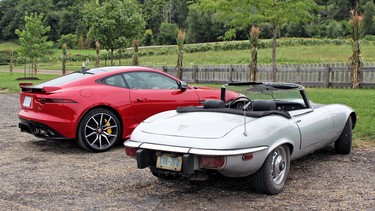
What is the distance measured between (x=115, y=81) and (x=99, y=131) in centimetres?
92

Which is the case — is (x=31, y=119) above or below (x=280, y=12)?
below

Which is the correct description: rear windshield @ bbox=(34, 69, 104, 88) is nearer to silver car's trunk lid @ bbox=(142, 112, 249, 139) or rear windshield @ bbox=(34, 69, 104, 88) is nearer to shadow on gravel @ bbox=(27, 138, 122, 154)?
shadow on gravel @ bbox=(27, 138, 122, 154)

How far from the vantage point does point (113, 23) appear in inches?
909

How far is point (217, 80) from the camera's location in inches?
925

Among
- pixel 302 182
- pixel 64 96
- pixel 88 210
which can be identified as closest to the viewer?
pixel 88 210

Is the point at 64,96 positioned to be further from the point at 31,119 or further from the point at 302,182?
the point at 302,182

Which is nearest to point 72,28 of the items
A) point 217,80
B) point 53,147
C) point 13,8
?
point 13,8

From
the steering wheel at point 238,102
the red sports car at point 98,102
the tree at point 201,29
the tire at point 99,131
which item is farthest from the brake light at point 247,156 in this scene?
the tree at point 201,29

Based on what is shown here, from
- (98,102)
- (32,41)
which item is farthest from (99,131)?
(32,41)

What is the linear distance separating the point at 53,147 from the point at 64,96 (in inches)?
45.4

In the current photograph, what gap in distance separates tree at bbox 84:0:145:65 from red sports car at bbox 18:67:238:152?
16233 millimetres

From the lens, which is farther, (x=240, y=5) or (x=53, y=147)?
(x=240, y=5)

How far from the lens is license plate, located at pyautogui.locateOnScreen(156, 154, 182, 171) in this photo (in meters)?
4.21

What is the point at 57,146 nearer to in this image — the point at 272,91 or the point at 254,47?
the point at 272,91
